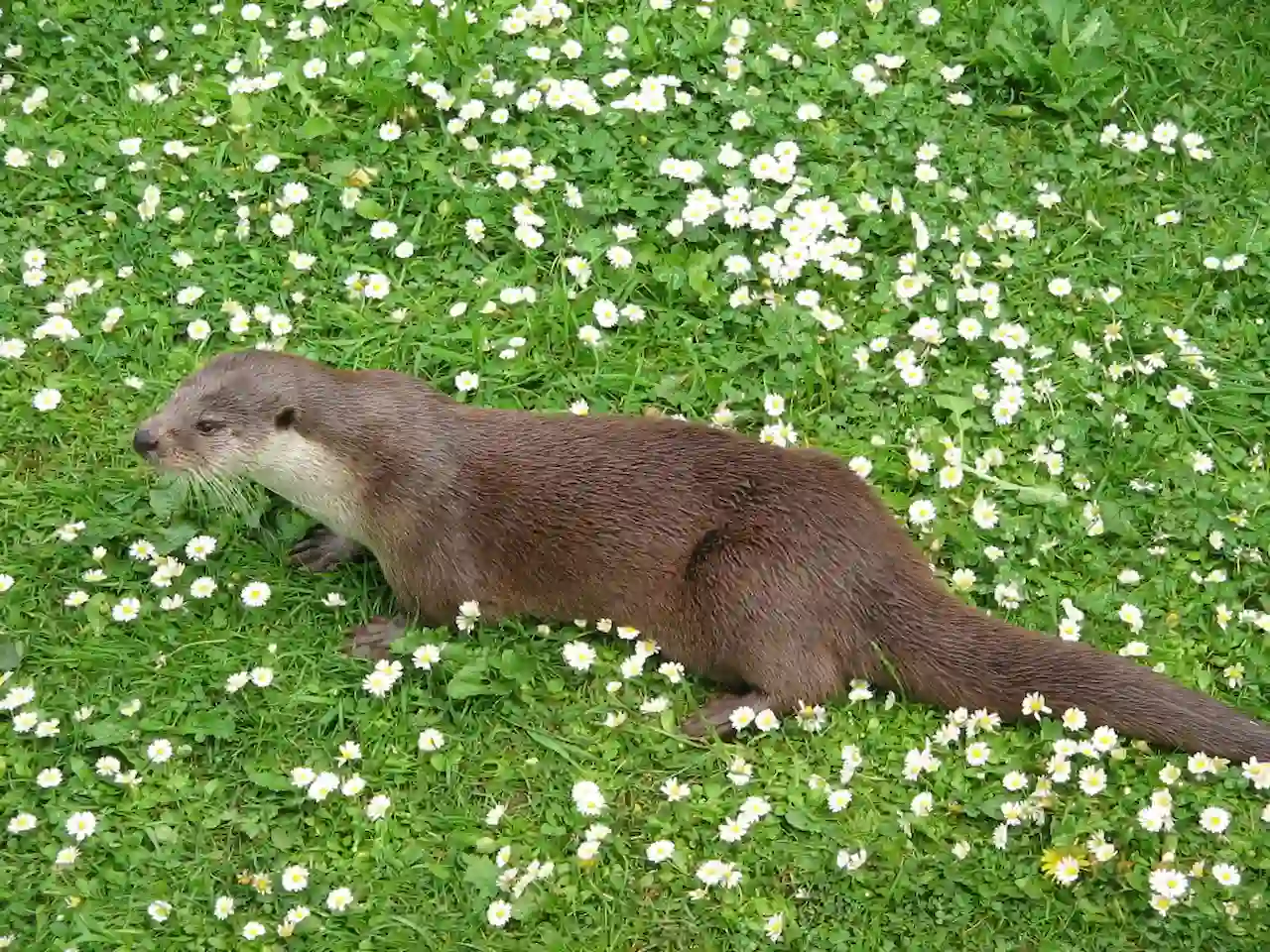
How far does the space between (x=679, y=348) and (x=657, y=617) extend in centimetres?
97

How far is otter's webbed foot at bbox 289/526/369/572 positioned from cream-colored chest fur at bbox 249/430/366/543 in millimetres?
208

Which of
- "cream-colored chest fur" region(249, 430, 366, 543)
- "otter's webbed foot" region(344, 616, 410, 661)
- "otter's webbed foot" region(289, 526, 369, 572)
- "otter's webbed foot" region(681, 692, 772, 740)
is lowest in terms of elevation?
"otter's webbed foot" region(344, 616, 410, 661)

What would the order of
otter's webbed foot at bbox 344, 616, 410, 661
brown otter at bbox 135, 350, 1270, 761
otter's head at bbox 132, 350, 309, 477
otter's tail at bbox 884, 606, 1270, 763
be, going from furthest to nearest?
otter's webbed foot at bbox 344, 616, 410, 661
otter's head at bbox 132, 350, 309, 477
brown otter at bbox 135, 350, 1270, 761
otter's tail at bbox 884, 606, 1270, 763

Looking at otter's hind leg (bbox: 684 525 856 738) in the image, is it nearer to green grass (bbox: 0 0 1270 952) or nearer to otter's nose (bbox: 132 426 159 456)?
green grass (bbox: 0 0 1270 952)

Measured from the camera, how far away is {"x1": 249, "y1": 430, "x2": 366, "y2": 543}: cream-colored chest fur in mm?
3021

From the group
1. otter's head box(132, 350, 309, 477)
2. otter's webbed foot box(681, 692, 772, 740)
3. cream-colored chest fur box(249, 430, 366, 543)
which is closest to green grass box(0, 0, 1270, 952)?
otter's webbed foot box(681, 692, 772, 740)

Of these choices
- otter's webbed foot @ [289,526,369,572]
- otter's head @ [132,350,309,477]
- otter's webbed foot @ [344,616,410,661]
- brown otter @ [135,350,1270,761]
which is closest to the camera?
brown otter @ [135,350,1270,761]

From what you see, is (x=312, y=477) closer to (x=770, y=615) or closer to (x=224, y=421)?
(x=224, y=421)

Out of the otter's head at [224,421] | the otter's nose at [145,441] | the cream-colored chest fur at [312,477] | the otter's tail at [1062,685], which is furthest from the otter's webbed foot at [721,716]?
the otter's nose at [145,441]

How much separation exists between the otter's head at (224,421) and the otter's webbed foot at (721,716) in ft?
3.82

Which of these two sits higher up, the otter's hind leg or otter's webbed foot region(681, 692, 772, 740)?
the otter's hind leg

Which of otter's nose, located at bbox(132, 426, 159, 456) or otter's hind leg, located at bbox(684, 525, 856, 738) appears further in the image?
otter's nose, located at bbox(132, 426, 159, 456)

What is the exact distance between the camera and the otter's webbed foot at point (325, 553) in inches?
131

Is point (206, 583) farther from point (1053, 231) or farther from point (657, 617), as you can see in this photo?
point (1053, 231)
